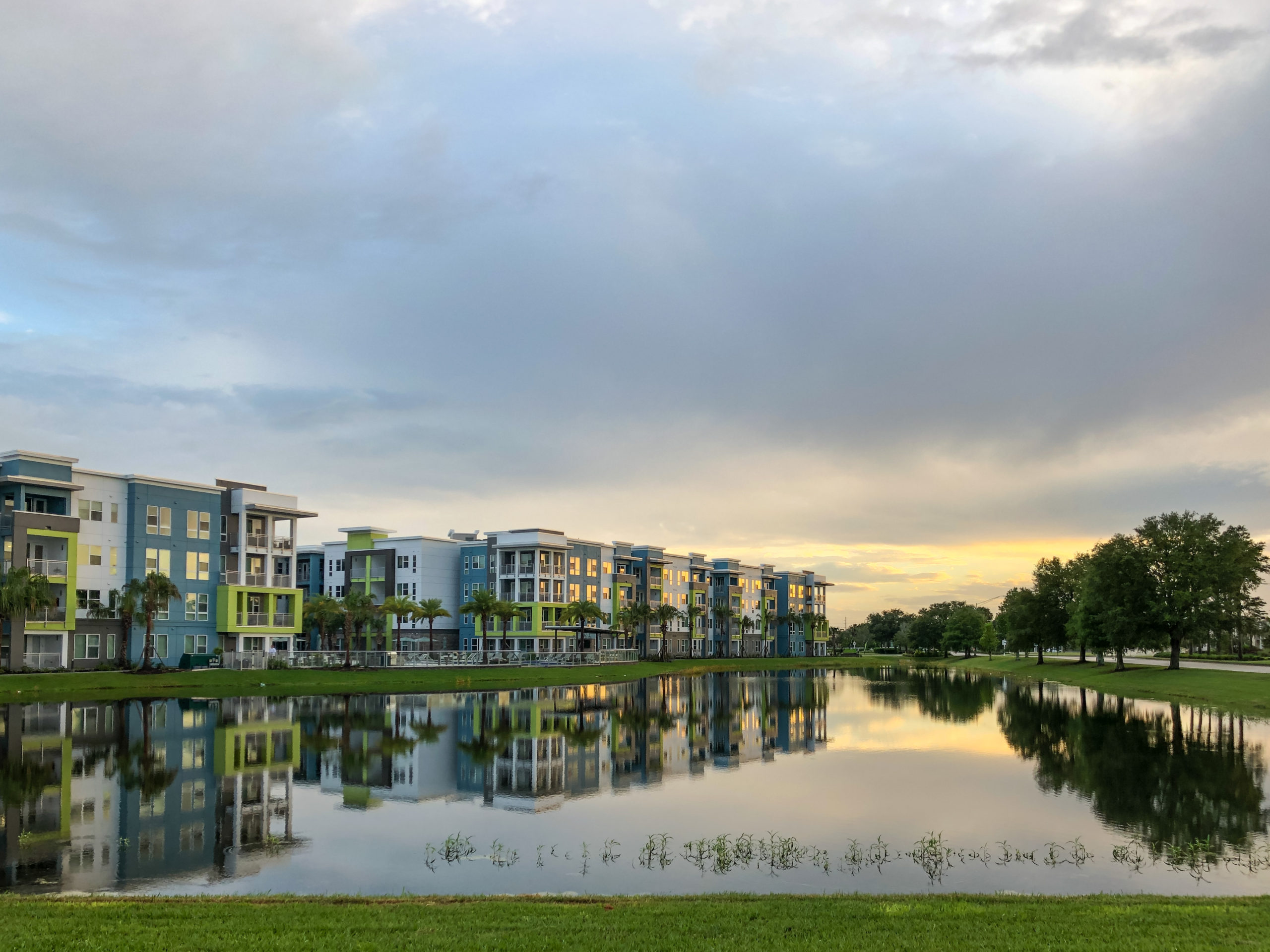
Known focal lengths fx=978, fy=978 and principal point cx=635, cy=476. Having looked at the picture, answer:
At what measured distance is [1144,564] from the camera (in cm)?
8125

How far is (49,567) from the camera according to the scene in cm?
6150

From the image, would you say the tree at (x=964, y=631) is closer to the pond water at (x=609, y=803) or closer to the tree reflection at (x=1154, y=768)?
the tree reflection at (x=1154, y=768)

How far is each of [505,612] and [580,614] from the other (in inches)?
362

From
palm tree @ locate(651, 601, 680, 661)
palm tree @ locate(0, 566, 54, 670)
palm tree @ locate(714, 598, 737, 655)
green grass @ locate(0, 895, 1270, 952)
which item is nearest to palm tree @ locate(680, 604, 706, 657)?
palm tree @ locate(651, 601, 680, 661)

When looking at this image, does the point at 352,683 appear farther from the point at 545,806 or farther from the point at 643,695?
the point at 545,806

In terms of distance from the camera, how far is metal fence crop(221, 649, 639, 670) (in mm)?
67875

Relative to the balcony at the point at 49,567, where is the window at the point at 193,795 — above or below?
below

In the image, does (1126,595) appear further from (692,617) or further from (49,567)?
(49,567)

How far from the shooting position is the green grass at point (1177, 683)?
55594 millimetres

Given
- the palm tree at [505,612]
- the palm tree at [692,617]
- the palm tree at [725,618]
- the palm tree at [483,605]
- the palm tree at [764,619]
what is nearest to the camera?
the palm tree at [483,605]

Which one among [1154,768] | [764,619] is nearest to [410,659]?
[1154,768]

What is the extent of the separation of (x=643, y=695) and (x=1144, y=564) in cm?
4543

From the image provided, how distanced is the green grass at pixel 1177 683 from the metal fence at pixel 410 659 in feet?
139

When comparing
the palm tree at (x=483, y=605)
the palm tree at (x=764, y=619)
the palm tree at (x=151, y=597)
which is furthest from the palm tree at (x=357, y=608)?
the palm tree at (x=764, y=619)
